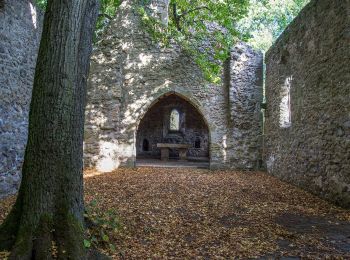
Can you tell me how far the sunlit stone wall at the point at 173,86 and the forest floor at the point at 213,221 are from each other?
3.03m

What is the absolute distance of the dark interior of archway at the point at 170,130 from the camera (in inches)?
683

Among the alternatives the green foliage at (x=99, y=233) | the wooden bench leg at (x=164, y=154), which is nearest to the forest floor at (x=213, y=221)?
the green foliage at (x=99, y=233)

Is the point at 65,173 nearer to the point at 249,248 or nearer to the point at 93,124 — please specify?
the point at 249,248

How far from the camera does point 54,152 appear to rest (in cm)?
295

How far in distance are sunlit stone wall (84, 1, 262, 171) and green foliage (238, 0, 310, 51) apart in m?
9.00

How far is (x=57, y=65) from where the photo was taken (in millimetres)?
3002

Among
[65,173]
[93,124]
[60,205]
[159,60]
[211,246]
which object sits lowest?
[211,246]

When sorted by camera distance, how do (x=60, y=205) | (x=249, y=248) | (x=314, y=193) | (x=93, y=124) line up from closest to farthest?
(x=60, y=205) → (x=249, y=248) → (x=314, y=193) → (x=93, y=124)

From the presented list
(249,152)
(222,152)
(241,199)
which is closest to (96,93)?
(222,152)

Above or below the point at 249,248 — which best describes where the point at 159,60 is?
above

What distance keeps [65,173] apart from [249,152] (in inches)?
356

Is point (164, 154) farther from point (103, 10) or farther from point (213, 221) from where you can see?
point (213, 221)

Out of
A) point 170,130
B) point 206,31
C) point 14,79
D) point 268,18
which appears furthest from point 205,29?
point 268,18

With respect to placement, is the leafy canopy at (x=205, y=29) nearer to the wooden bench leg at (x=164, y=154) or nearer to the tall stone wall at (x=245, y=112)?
the tall stone wall at (x=245, y=112)
